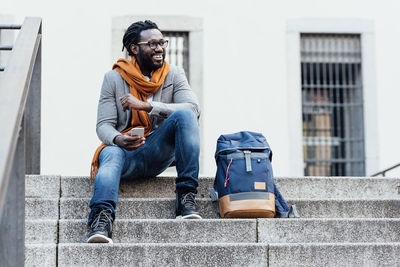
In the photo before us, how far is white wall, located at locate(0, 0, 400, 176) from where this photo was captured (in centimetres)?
866

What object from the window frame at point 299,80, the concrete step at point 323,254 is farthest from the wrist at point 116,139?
the window frame at point 299,80

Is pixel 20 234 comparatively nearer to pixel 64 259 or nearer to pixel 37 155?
pixel 64 259

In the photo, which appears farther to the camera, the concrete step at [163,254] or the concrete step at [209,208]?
the concrete step at [209,208]

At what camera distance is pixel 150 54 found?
4.93 m

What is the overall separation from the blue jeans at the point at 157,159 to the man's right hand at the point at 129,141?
0.14ft

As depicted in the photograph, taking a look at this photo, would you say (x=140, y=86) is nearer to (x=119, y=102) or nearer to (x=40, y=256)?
(x=119, y=102)

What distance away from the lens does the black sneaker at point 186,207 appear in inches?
174

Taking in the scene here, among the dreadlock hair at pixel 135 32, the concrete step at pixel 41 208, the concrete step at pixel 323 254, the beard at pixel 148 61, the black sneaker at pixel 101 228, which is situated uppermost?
the dreadlock hair at pixel 135 32

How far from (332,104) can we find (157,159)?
4.84 metres

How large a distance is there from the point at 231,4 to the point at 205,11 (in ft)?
1.01

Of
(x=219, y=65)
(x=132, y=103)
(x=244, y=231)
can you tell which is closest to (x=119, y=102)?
(x=132, y=103)

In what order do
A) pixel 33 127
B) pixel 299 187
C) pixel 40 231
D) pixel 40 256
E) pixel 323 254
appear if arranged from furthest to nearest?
pixel 33 127 → pixel 299 187 → pixel 40 231 → pixel 323 254 → pixel 40 256

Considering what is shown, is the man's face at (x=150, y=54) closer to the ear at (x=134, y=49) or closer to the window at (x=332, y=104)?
the ear at (x=134, y=49)

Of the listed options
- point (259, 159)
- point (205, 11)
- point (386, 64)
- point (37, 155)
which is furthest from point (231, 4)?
point (259, 159)
